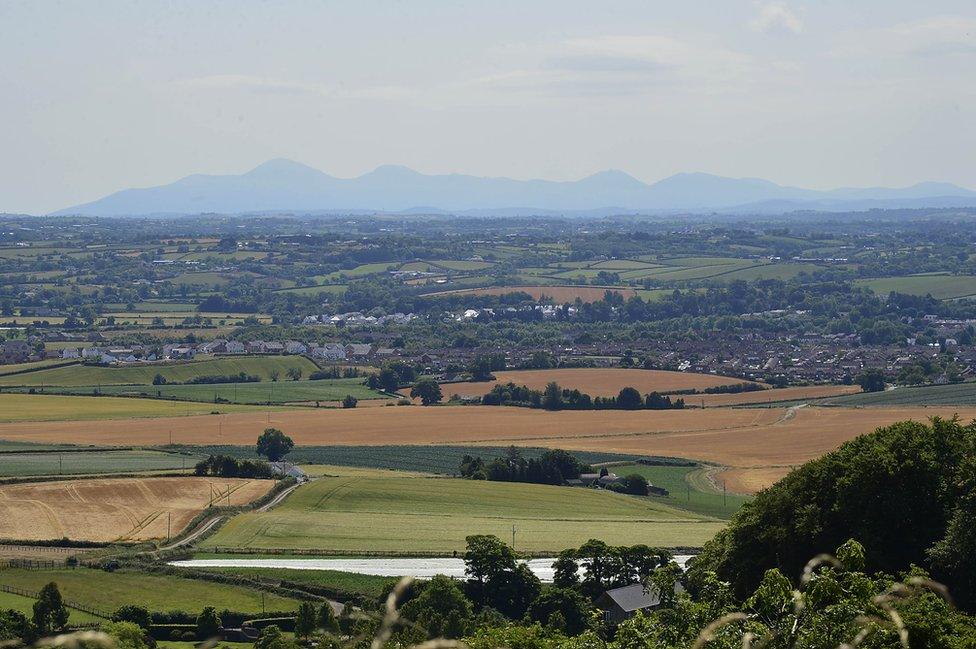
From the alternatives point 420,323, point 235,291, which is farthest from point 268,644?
point 235,291

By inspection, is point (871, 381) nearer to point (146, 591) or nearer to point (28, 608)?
point (146, 591)

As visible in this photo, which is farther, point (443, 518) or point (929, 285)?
point (929, 285)

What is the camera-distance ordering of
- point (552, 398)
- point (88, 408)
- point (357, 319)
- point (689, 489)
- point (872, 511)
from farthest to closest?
point (357, 319), point (552, 398), point (88, 408), point (689, 489), point (872, 511)

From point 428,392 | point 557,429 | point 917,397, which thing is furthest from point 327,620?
point 917,397

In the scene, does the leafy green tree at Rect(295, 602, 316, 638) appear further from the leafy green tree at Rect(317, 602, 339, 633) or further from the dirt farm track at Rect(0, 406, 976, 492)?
the dirt farm track at Rect(0, 406, 976, 492)

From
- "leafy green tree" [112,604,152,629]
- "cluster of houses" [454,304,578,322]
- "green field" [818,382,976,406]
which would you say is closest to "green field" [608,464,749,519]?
"green field" [818,382,976,406]

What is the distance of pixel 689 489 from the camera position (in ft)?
186

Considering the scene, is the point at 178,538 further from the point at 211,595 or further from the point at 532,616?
the point at 532,616

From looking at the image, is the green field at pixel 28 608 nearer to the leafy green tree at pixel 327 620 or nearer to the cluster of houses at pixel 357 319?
the leafy green tree at pixel 327 620

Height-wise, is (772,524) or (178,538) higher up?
(772,524)

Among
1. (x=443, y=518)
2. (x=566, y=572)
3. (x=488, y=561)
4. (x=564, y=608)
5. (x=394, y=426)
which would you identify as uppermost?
(x=488, y=561)

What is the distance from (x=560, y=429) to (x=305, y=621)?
42809 mm

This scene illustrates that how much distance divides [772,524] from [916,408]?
49199 mm

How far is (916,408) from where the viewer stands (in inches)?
2886
